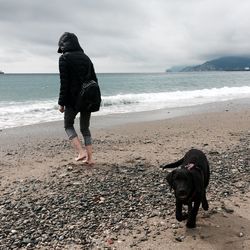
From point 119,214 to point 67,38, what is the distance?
3.13 meters

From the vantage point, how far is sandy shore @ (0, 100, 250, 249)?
421 centimetres

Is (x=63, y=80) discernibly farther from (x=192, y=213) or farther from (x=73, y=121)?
(x=192, y=213)

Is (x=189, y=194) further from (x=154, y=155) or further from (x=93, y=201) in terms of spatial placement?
(x=154, y=155)

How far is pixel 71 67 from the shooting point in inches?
247

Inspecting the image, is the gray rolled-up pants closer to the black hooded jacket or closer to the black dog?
the black hooded jacket

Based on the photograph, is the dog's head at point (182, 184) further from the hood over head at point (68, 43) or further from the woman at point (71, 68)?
the hood over head at point (68, 43)

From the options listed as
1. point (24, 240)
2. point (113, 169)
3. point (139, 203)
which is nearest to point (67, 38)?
point (113, 169)

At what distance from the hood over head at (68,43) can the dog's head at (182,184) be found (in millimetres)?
3154

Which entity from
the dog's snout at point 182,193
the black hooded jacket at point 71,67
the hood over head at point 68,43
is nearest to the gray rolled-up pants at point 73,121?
the black hooded jacket at point 71,67

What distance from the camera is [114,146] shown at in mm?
9047

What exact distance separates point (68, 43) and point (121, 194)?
269 centimetres

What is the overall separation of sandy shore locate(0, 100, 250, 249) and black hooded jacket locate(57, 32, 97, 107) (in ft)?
4.64

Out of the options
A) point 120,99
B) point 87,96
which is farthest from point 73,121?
point 120,99

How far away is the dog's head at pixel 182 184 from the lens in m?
4.06
